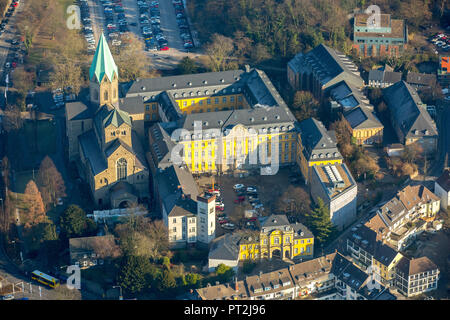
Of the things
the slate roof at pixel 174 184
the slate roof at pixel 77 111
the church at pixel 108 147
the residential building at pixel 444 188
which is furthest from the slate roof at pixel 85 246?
the residential building at pixel 444 188

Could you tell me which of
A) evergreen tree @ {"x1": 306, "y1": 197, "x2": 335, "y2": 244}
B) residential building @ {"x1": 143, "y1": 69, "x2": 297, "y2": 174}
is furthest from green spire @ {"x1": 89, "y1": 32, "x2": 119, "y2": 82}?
evergreen tree @ {"x1": 306, "y1": 197, "x2": 335, "y2": 244}

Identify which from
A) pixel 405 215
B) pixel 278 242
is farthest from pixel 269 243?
pixel 405 215

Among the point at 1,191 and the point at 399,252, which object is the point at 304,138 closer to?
the point at 399,252

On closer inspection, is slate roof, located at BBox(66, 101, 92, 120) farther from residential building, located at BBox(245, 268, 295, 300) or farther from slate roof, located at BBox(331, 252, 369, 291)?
slate roof, located at BBox(331, 252, 369, 291)

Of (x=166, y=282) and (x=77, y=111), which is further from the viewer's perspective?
(x=77, y=111)

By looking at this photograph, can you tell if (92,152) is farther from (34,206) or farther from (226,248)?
(226,248)
